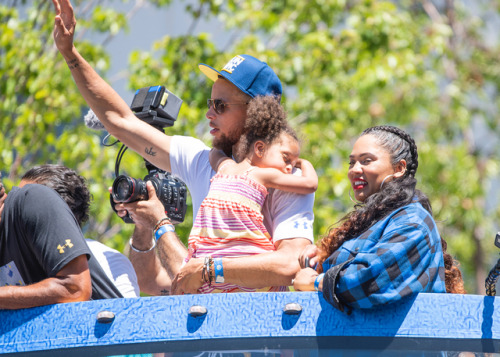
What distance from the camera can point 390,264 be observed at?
1894mm

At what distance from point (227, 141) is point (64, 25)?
74cm

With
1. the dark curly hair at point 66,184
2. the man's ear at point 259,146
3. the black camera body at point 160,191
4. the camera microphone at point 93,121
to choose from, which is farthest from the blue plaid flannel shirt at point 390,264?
the camera microphone at point 93,121

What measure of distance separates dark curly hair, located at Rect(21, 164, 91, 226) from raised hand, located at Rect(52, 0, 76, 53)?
47 cm

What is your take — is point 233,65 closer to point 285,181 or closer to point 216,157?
point 216,157

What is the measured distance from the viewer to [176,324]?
1.77 meters

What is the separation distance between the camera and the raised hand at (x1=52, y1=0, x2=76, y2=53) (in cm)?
273

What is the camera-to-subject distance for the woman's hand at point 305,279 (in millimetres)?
2229

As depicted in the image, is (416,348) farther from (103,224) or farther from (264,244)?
(103,224)

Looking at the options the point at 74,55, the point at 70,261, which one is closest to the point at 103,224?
the point at 74,55

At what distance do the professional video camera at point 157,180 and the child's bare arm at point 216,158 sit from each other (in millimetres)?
201

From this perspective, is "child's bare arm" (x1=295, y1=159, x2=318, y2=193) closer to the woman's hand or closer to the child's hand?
the child's hand

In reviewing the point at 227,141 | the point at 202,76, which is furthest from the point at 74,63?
the point at 202,76

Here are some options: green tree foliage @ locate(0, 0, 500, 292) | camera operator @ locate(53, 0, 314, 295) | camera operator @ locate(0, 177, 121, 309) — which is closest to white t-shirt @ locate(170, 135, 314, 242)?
camera operator @ locate(53, 0, 314, 295)

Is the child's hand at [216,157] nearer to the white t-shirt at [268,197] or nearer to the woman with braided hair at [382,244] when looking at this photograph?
the white t-shirt at [268,197]
